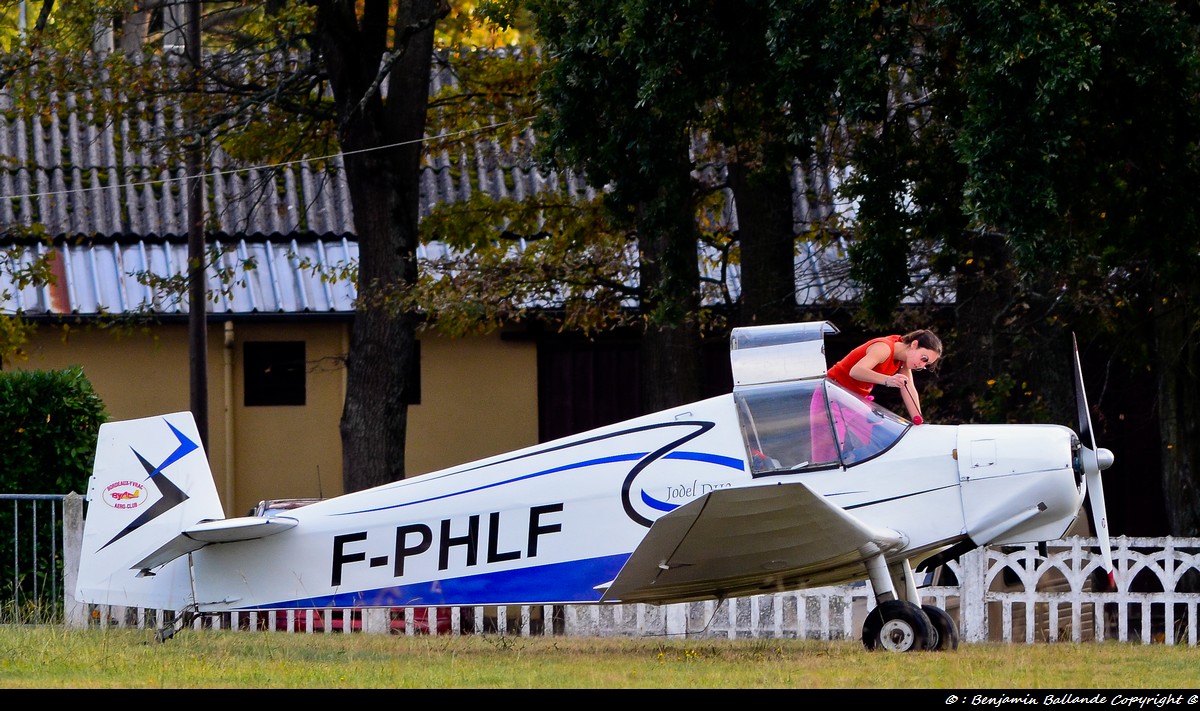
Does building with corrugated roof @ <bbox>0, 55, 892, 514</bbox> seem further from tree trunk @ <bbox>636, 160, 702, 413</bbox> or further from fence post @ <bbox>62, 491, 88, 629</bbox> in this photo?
fence post @ <bbox>62, 491, 88, 629</bbox>

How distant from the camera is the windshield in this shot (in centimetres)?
836

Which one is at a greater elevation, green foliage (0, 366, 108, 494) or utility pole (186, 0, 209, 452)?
utility pole (186, 0, 209, 452)

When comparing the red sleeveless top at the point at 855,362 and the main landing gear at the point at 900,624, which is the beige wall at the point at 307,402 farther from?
the main landing gear at the point at 900,624

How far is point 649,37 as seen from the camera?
11188 mm

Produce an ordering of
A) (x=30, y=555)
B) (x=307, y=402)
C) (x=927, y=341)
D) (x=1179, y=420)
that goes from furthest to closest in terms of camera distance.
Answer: (x=307, y=402) < (x=1179, y=420) < (x=30, y=555) < (x=927, y=341)

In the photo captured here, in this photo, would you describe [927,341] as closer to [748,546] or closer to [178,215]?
[748,546]

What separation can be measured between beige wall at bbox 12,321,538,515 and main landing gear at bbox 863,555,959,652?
10.9 m

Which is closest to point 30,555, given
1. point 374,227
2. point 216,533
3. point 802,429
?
point 216,533

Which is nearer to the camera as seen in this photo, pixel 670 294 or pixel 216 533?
pixel 216 533

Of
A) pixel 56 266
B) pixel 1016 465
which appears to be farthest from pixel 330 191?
pixel 1016 465

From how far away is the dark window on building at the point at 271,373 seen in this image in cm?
1908

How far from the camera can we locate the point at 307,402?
19047 millimetres

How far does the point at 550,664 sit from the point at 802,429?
2.09 m

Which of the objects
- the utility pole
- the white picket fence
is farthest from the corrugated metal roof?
the white picket fence
